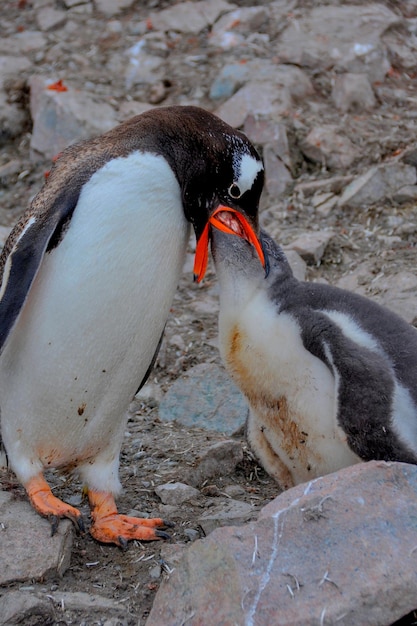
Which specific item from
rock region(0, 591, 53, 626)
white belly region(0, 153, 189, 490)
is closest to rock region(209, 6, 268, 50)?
white belly region(0, 153, 189, 490)

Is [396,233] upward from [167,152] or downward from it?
downward

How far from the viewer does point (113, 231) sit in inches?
124

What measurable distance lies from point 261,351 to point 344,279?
195 cm

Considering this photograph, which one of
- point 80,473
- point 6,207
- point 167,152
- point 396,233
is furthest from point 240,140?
point 6,207

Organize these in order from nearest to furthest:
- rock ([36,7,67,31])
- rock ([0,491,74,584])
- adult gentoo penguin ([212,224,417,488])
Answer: rock ([0,491,74,584])
adult gentoo penguin ([212,224,417,488])
rock ([36,7,67,31])

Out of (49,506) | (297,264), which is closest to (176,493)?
(49,506)

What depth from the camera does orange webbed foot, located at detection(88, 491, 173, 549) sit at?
3.25 metres

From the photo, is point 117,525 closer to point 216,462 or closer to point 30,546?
point 30,546

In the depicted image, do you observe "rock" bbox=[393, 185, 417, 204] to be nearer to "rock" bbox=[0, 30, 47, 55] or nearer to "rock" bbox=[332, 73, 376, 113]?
"rock" bbox=[332, 73, 376, 113]

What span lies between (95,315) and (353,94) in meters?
4.04

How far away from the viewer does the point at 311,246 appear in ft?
17.5

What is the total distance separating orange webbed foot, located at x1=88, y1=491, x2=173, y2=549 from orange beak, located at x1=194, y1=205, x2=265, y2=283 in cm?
89

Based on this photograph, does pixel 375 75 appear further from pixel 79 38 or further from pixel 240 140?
pixel 240 140

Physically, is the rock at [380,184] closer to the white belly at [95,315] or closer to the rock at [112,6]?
the white belly at [95,315]
